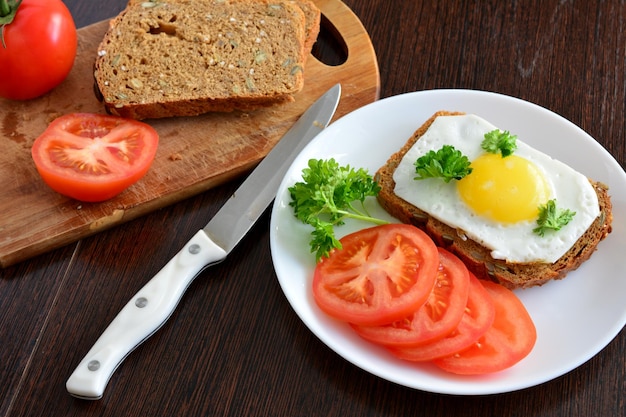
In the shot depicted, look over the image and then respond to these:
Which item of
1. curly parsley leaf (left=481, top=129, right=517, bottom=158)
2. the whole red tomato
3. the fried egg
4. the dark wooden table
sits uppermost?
curly parsley leaf (left=481, top=129, right=517, bottom=158)

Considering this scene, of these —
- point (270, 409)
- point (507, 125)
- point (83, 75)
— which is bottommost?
point (270, 409)

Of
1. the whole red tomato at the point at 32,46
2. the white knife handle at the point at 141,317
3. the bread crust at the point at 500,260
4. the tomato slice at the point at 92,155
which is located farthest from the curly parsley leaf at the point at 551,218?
the whole red tomato at the point at 32,46

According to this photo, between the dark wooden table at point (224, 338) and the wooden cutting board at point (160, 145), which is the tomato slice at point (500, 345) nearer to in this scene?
the dark wooden table at point (224, 338)

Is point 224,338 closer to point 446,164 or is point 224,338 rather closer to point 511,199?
point 446,164

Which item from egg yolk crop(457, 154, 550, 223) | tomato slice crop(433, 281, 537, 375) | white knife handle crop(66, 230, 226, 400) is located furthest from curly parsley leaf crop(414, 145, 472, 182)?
white knife handle crop(66, 230, 226, 400)

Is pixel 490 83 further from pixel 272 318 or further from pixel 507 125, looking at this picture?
pixel 272 318

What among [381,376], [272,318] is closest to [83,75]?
[272,318]

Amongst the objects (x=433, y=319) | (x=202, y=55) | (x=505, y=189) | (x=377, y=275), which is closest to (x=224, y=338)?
(x=377, y=275)

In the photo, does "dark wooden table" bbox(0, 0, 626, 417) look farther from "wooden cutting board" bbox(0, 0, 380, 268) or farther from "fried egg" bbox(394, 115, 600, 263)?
"fried egg" bbox(394, 115, 600, 263)
